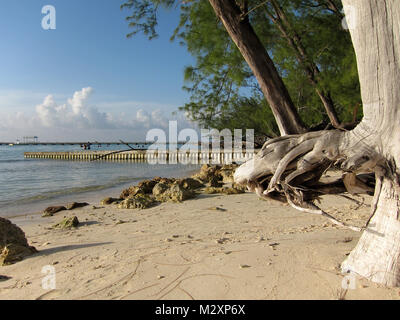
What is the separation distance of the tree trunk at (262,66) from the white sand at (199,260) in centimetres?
147

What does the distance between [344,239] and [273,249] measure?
3.80ft

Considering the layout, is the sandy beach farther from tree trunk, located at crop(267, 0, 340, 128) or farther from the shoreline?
the shoreline

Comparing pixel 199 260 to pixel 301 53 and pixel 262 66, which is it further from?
pixel 301 53

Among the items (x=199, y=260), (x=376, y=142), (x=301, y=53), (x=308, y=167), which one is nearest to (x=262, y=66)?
(x=308, y=167)

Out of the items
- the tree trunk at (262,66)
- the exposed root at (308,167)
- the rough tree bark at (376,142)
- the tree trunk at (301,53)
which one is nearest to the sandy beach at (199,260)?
the rough tree bark at (376,142)

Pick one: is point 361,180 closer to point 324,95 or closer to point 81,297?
point 81,297

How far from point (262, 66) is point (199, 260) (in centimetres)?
283

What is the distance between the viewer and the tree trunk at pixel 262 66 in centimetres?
389

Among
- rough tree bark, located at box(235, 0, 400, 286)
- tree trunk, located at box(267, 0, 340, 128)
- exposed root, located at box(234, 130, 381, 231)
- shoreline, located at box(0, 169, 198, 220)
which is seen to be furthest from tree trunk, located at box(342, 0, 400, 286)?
shoreline, located at box(0, 169, 198, 220)

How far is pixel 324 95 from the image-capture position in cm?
725

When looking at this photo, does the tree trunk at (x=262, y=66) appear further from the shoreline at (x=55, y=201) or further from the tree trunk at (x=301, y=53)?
the shoreline at (x=55, y=201)

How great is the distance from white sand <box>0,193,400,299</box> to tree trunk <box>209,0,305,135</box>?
4.83ft

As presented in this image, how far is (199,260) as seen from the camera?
3.81 meters
